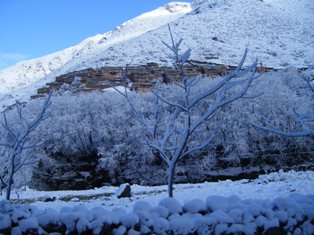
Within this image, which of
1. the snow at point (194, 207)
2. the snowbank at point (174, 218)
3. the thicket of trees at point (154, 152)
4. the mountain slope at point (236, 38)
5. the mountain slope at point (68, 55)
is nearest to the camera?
the snowbank at point (174, 218)

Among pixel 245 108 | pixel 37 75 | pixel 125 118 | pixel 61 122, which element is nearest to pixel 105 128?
pixel 125 118

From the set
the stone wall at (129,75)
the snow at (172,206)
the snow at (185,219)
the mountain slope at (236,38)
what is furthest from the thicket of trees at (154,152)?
the mountain slope at (236,38)

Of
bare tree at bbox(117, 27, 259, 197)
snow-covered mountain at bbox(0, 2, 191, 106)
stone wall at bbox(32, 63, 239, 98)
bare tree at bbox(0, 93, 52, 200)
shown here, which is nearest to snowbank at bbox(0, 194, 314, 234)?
bare tree at bbox(117, 27, 259, 197)

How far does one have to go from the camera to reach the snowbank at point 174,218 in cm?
531

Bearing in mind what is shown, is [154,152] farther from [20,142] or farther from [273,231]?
[273,231]

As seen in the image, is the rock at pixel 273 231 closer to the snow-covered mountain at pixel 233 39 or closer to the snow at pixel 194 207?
the snow at pixel 194 207

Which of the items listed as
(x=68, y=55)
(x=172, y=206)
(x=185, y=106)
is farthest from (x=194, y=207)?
(x=68, y=55)

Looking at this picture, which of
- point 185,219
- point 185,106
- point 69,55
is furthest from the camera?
point 69,55

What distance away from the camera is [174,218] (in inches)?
223

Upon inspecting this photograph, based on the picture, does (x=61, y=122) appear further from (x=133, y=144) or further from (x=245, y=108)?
(x=245, y=108)

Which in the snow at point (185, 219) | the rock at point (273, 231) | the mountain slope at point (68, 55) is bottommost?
the rock at point (273, 231)

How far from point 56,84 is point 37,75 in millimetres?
77476

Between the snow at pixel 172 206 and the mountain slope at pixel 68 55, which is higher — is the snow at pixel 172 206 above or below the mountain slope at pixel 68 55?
below

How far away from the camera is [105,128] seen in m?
37.2
